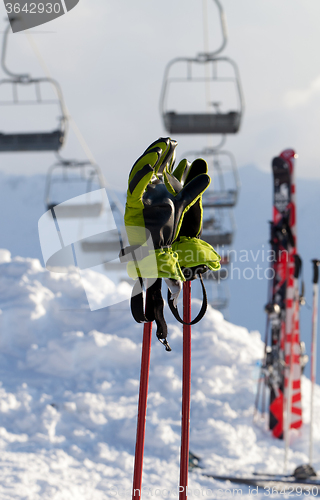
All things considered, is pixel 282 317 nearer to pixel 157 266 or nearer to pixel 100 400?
pixel 100 400

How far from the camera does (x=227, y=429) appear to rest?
4824mm

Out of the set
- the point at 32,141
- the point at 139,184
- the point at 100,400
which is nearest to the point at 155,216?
the point at 139,184

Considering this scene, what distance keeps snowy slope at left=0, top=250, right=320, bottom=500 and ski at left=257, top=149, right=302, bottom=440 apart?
7.8 inches

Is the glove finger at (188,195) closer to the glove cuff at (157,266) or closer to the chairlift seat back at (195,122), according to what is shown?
the glove cuff at (157,266)

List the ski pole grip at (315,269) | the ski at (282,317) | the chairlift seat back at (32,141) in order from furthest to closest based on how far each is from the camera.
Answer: the ski at (282,317)
the chairlift seat back at (32,141)
the ski pole grip at (315,269)

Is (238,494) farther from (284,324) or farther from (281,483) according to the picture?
(284,324)

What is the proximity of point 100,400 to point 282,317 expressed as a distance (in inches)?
79.6

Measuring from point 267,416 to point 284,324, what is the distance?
93 cm

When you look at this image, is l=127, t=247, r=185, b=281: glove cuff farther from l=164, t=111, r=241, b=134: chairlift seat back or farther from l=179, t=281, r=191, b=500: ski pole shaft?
l=164, t=111, r=241, b=134: chairlift seat back

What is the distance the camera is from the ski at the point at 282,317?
A: 5.29m

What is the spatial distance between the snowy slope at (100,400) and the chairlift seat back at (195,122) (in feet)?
4.31

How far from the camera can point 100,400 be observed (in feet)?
15.3

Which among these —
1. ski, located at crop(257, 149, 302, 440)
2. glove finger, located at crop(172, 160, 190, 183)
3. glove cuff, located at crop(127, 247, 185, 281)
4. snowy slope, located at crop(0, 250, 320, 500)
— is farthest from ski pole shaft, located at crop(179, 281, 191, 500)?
ski, located at crop(257, 149, 302, 440)

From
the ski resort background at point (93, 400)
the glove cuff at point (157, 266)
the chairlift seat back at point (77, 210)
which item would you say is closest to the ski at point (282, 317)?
the ski resort background at point (93, 400)
